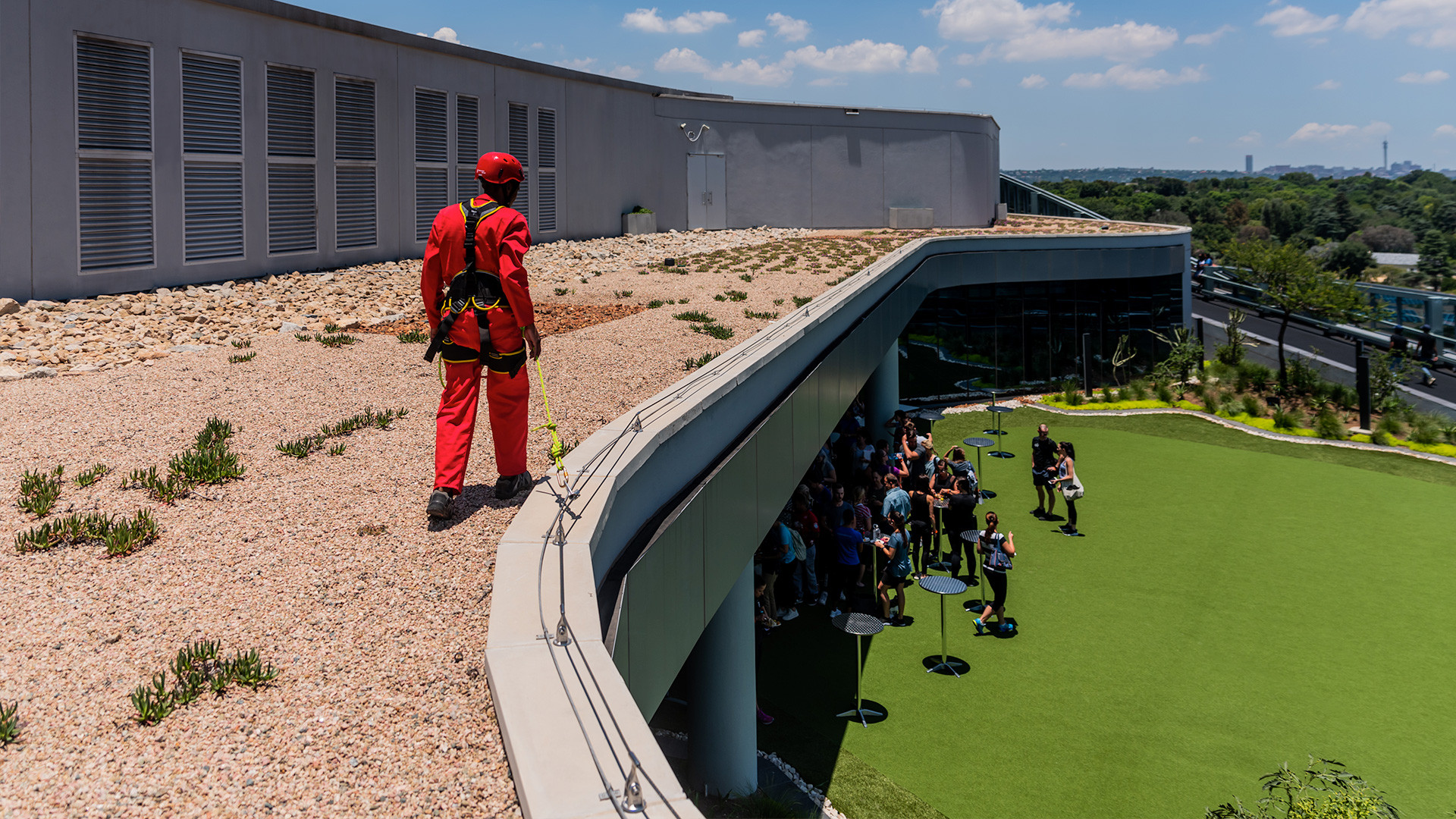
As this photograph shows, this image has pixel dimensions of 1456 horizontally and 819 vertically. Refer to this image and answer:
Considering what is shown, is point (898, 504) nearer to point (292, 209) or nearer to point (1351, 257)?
point (292, 209)

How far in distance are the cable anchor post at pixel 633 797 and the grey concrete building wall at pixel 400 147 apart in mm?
16206

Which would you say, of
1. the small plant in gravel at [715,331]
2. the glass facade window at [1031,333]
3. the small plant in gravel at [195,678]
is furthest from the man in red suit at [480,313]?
the glass facade window at [1031,333]

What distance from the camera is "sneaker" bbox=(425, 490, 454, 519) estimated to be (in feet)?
18.3

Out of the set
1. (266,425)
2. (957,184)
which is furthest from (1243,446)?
(266,425)

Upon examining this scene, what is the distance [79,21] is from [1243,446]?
90.5 feet

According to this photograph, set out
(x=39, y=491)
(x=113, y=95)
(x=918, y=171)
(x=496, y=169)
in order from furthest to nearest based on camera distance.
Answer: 1. (x=918, y=171)
2. (x=113, y=95)
3. (x=496, y=169)
4. (x=39, y=491)

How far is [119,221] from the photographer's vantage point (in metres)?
15.8

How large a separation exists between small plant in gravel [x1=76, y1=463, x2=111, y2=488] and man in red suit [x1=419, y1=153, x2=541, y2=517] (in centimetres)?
239

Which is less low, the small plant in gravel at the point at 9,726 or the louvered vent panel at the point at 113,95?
the louvered vent panel at the point at 113,95

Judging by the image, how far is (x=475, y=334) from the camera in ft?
19.2

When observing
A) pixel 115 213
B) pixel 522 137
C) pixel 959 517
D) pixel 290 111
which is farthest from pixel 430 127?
pixel 959 517

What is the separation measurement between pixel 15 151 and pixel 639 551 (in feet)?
47.1

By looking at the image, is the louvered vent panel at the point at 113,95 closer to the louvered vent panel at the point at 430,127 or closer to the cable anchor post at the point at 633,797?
the louvered vent panel at the point at 430,127

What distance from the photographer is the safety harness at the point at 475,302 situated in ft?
19.1
